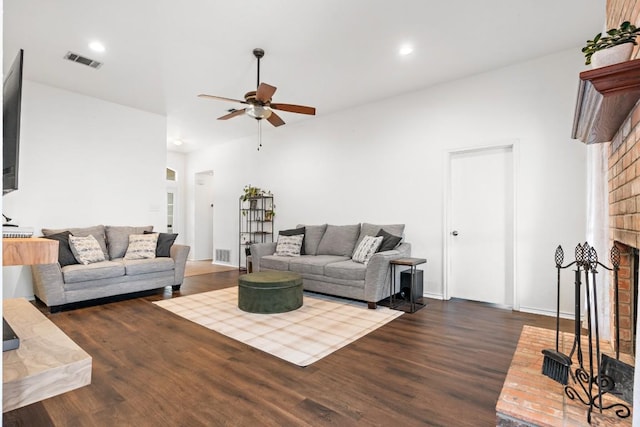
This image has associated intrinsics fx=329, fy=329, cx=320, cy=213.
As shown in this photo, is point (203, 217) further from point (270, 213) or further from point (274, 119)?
point (274, 119)

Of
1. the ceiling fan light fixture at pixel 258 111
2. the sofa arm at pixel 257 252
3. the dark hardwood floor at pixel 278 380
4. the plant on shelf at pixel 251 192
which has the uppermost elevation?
the ceiling fan light fixture at pixel 258 111

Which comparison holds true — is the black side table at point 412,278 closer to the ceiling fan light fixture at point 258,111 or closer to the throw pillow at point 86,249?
the ceiling fan light fixture at point 258,111

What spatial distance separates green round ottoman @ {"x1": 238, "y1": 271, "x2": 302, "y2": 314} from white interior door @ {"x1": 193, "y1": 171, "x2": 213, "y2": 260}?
16.6ft

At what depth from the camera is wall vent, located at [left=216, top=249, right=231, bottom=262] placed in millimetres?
7422

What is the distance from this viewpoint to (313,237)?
5418mm

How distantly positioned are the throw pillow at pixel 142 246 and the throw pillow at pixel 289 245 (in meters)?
1.81

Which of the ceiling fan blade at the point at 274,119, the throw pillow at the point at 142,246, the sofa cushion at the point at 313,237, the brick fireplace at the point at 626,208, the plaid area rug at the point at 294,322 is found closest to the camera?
the brick fireplace at the point at 626,208

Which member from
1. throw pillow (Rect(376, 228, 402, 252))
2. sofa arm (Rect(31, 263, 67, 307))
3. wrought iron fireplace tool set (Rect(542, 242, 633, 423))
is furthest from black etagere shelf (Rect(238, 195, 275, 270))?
wrought iron fireplace tool set (Rect(542, 242, 633, 423))

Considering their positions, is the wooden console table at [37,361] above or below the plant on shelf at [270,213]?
below

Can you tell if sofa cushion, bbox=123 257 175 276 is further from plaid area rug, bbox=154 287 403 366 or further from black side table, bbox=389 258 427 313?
black side table, bbox=389 258 427 313

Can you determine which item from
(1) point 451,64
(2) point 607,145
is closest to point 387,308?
(2) point 607,145

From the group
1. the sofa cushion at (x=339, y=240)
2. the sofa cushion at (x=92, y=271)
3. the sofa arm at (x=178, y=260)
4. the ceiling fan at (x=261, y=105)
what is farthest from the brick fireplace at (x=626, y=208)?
the sofa cushion at (x=92, y=271)

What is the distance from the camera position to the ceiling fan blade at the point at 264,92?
3.09 metres

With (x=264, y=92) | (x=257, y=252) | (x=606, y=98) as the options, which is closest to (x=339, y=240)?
(x=257, y=252)
